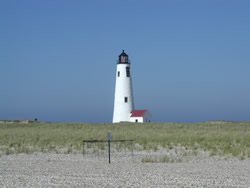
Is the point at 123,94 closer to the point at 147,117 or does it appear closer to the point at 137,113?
the point at 137,113

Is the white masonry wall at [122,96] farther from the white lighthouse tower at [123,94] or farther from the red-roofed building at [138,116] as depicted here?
the red-roofed building at [138,116]

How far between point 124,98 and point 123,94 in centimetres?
44

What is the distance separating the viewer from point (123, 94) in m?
47.0

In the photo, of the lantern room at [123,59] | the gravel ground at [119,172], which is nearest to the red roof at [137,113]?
the lantern room at [123,59]

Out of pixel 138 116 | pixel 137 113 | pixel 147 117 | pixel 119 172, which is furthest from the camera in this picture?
pixel 147 117

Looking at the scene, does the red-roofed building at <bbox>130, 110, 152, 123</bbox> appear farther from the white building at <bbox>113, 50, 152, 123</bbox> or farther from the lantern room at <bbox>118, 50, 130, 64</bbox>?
the lantern room at <bbox>118, 50, 130, 64</bbox>

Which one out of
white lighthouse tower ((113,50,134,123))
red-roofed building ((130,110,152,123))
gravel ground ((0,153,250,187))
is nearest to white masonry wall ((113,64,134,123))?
white lighthouse tower ((113,50,134,123))

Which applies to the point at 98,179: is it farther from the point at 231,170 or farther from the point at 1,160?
the point at 1,160

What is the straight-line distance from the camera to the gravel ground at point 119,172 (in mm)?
11867

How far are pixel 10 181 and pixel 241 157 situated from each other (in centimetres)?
949

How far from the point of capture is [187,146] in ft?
76.0

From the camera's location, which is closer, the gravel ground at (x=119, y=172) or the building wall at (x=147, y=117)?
the gravel ground at (x=119, y=172)

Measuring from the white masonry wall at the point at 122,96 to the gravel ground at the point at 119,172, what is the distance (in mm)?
28517

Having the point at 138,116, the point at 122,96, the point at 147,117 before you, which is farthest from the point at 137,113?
the point at 122,96
